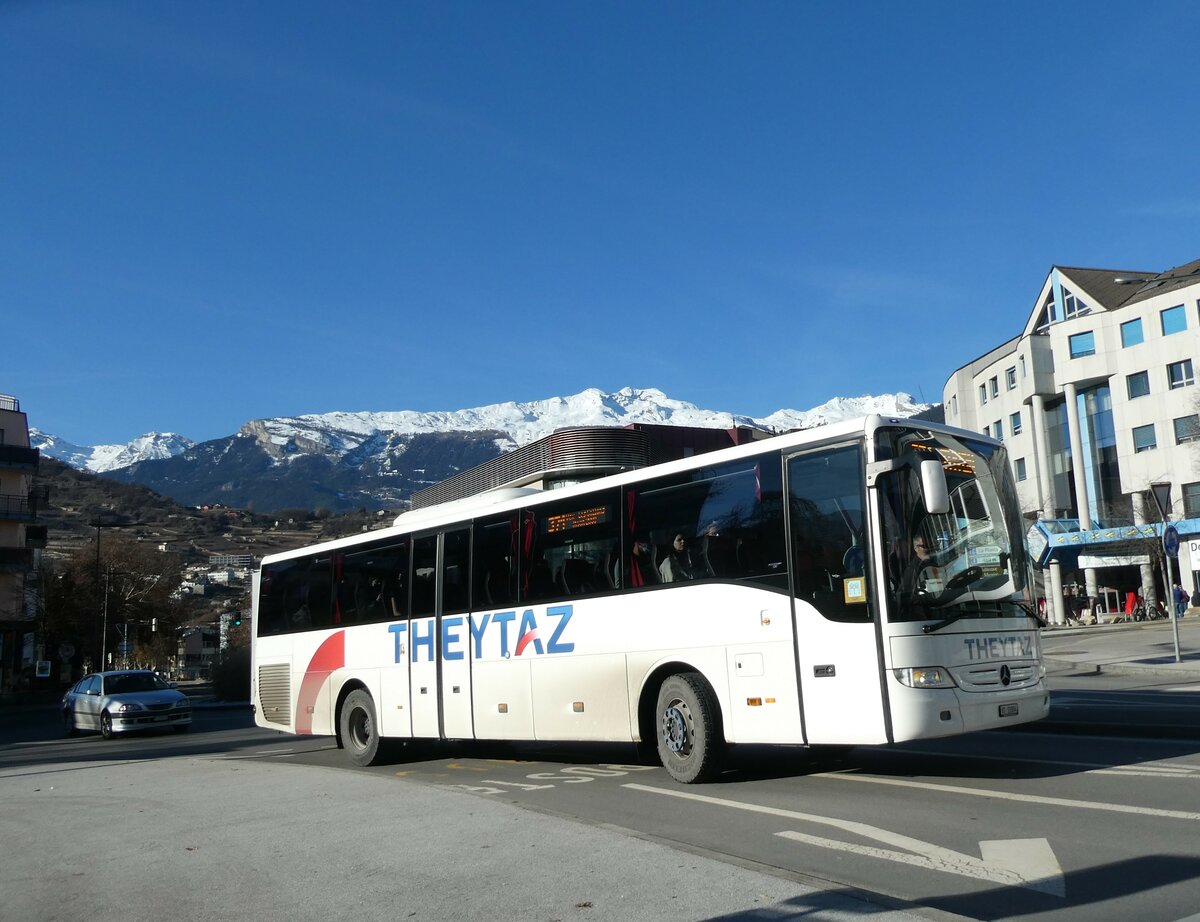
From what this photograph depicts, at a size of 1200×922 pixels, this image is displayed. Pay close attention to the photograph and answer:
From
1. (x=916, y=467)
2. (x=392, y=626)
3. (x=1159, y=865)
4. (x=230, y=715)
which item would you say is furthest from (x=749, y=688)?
(x=230, y=715)

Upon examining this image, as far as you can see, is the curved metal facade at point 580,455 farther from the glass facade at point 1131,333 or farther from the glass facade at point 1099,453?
the glass facade at point 1131,333

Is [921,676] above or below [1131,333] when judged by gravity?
below

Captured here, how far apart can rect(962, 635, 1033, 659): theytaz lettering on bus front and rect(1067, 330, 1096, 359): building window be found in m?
56.9

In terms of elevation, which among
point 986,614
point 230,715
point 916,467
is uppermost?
point 916,467

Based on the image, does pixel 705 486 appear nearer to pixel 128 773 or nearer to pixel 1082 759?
pixel 1082 759

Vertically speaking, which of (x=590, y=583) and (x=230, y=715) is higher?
(x=590, y=583)

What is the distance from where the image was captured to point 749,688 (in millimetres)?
9844

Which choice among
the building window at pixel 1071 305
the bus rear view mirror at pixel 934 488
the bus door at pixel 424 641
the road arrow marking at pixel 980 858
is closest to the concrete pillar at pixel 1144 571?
the building window at pixel 1071 305

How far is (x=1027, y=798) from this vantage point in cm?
833

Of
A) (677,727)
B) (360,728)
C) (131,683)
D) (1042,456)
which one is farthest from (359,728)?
(1042,456)

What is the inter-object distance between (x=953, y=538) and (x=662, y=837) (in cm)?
378

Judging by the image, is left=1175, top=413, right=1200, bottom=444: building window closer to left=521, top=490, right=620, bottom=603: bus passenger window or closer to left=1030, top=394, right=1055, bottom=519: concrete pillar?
left=1030, top=394, right=1055, bottom=519: concrete pillar

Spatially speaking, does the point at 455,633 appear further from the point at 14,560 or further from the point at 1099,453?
the point at 14,560

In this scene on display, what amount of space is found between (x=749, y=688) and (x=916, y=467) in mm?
2466
